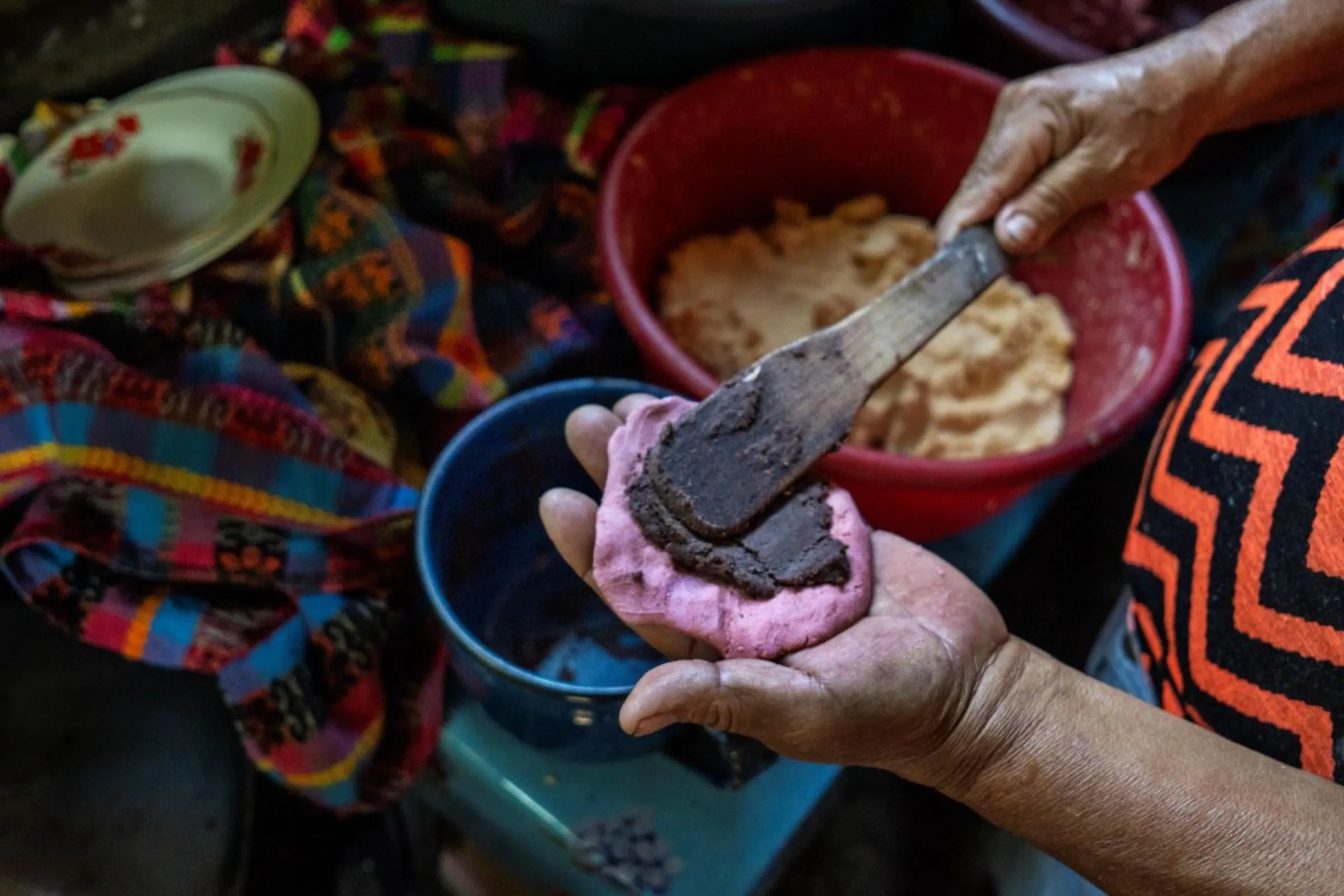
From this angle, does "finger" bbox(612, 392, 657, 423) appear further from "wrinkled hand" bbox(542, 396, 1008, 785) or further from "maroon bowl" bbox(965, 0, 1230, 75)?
"maroon bowl" bbox(965, 0, 1230, 75)

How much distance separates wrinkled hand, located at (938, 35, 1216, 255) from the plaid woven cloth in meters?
0.47

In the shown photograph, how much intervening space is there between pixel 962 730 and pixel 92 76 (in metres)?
1.29

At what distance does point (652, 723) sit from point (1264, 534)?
43cm

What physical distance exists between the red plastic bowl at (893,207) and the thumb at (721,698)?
0.36 meters

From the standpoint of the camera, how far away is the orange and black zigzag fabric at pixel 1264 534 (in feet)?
2.06

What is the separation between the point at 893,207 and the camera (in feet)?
4.56

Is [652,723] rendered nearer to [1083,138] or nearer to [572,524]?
[572,524]

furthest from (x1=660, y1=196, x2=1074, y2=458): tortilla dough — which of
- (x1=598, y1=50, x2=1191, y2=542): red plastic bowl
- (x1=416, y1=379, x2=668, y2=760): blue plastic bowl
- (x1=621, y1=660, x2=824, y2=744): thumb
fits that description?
(x1=621, y1=660, x2=824, y2=744): thumb

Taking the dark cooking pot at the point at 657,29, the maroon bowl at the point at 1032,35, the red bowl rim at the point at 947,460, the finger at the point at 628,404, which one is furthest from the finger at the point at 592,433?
the maroon bowl at the point at 1032,35

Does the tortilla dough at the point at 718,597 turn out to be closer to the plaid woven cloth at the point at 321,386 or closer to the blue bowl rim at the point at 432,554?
the blue bowl rim at the point at 432,554

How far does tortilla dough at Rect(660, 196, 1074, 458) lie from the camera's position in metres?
1.15

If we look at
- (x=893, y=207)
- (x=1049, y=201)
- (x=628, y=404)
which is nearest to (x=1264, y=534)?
(x=1049, y=201)

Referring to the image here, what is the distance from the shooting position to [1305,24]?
2.86ft

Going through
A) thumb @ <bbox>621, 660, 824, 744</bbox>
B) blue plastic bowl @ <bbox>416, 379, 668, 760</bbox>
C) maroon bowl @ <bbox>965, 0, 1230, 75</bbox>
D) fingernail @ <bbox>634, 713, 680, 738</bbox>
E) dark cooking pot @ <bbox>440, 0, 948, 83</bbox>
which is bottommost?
blue plastic bowl @ <bbox>416, 379, 668, 760</bbox>
